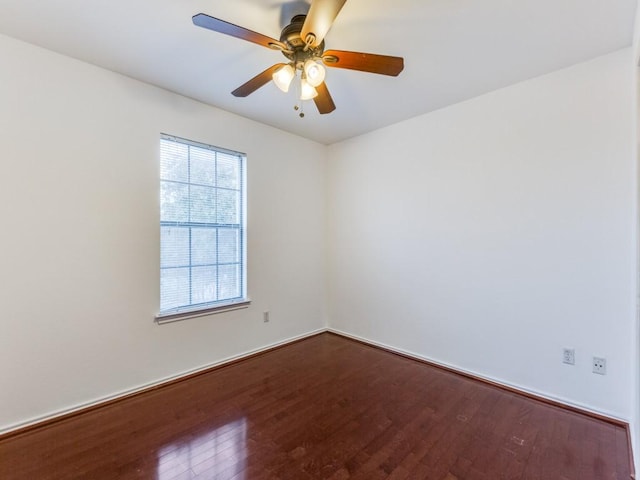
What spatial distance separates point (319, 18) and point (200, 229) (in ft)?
6.83

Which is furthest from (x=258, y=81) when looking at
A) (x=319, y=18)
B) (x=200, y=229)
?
(x=200, y=229)

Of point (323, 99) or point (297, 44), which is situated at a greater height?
point (297, 44)

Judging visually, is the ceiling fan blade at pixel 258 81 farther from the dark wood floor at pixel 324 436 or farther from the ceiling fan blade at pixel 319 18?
the dark wood floor at pixel 324 436

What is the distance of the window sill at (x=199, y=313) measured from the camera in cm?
258

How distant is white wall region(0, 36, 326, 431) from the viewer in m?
1.94

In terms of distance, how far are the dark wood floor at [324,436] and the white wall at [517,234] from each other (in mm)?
401

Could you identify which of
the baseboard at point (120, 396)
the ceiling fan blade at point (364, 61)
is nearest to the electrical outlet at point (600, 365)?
the ceiling fan blade at point (364, 61)

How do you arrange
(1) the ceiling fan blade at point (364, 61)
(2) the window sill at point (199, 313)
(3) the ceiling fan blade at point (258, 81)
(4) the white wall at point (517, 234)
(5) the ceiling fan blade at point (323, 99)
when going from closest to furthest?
(1) the ceiling fan blade at point (364, 61) < (3) the ceiling fan blade at point (258, 81) < (5) the ceiling fan blade at point (323, 99) < (4) the white wall at point (517, 234) < (2) the window sill at point (199, 313)

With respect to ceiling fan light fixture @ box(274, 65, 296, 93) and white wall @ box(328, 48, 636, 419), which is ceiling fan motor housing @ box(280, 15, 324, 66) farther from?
white wall @ box(328, 48, 636, 419)

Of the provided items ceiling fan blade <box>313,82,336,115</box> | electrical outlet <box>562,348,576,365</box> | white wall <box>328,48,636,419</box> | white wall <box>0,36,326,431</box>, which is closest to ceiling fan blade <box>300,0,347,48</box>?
ceiling fan blade <box>313,82,336,115</box>

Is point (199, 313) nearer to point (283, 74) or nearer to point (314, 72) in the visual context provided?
point (283, 74)

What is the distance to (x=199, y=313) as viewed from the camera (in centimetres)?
280

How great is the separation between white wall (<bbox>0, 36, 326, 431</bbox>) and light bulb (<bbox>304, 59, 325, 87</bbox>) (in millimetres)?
1551

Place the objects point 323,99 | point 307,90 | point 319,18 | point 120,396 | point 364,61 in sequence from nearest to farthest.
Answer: point 319,18
point 364,61
point 307,90
point 323,99
point 120,396
